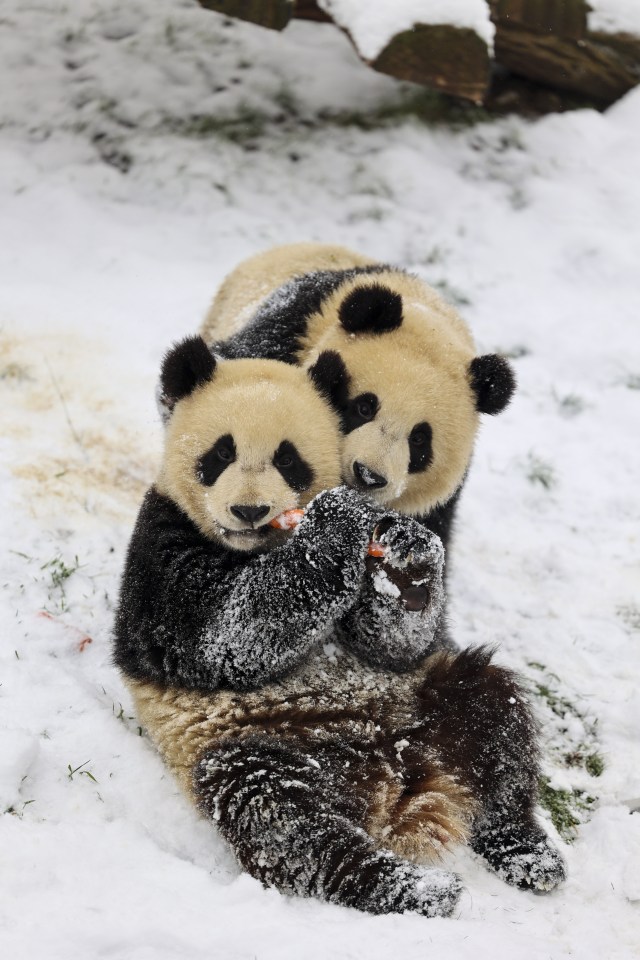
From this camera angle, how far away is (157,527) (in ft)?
12.6

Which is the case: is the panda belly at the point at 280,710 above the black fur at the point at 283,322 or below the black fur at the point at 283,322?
below

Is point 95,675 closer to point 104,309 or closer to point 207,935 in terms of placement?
point 207,935

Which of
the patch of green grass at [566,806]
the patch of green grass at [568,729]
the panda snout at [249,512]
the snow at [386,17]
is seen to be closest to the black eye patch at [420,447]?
the panda snout at [249,512]

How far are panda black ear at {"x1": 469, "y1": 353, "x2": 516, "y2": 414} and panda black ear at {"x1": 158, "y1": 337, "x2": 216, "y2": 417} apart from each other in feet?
3.98

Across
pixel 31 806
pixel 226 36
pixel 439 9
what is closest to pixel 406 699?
pixel 31 806

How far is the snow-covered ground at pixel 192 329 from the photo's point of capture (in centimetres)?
306

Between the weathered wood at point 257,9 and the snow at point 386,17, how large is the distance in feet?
1.31

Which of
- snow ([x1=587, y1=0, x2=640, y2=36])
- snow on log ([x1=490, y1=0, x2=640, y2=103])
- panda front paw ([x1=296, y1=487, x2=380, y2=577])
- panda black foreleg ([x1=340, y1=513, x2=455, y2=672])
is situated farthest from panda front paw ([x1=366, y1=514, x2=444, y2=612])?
snow ([x1=587, y1=0, x2=640, y2=36])

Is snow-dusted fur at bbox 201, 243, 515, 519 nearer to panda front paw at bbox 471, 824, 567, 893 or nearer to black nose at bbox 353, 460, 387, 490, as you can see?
black nose at bbox 353, 460, 387, 490

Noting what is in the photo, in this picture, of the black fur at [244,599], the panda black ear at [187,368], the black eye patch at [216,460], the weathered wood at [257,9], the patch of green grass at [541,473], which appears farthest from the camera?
the weathered wood at [257,9]

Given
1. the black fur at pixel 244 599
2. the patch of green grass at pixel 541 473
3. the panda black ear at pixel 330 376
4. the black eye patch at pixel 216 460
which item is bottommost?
the patch of green grass at pixel 541 473

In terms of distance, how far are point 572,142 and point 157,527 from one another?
6303 mm

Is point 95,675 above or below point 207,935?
below

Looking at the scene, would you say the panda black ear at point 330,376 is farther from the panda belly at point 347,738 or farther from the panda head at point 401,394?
the panda belly at point 347,738
